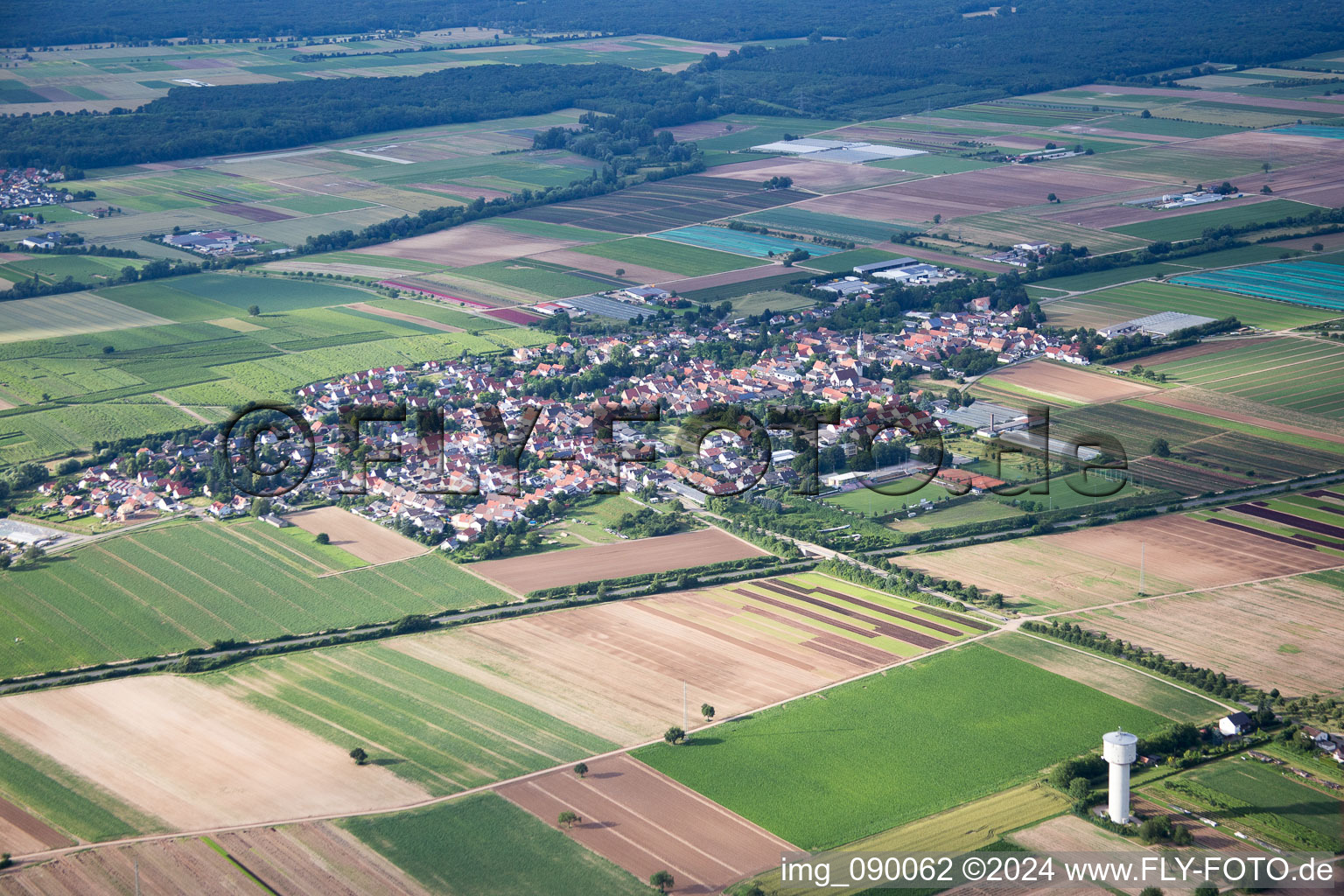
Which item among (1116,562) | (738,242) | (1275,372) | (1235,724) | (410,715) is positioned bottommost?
(1235,724)

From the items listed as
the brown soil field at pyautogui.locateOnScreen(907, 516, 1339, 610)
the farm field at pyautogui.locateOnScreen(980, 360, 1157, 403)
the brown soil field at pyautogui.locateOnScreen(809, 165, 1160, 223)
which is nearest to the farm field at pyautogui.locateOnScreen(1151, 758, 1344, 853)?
the brown soil field at pyautogui.locateOnScreen(907, 516, 1339, 610)

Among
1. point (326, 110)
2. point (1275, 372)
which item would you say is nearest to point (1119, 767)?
point (1275, 372)

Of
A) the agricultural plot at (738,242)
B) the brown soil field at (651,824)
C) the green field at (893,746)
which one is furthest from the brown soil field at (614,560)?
the agricultural plot at (738,242)

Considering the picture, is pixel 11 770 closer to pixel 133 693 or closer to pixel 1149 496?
pixel 133 693

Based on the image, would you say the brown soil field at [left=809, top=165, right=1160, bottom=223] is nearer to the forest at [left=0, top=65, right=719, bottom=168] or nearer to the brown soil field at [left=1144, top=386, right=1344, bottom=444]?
the forest at [left=0, top=65, right=719, bottom=168]

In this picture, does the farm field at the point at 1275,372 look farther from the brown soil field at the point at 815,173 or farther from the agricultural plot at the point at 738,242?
the brown soil field at the point at 815,173

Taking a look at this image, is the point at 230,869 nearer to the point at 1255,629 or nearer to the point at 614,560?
the point at 614,560
